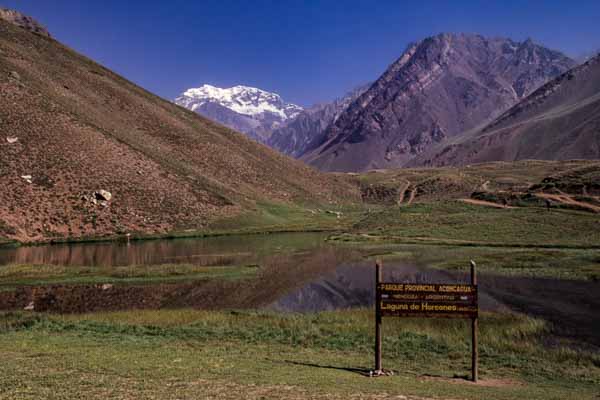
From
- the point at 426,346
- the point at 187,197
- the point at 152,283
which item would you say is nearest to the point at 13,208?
the point at 187,197

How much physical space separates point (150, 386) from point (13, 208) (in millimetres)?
84478

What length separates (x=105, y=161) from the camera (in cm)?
11062

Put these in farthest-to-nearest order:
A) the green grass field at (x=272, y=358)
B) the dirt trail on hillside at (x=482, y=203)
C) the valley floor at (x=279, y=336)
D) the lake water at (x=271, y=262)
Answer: the dirt trail on hillside at (x=482, y=203), the lake water at (x=271, y=262), the valley floor at (x=279, y=336), the green grass field at (x=272, y=358)

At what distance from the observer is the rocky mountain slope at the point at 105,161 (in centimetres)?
9381

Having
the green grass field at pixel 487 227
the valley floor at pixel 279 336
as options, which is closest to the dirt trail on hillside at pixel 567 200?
the green grass field at pixel 487 227

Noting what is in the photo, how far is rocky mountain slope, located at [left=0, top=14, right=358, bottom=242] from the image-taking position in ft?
308

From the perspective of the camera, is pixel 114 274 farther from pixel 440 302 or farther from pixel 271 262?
pixel 440 302

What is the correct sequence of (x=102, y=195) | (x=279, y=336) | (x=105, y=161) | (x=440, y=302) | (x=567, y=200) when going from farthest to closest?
(x=105, y=161) < (x=102, y=195) < (x=567, y=200) < (x=279, y=336) < (x=440, y=302)

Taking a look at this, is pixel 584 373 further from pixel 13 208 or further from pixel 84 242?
pixel 13 208

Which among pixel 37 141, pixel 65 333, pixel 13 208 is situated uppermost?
pixel 37 141

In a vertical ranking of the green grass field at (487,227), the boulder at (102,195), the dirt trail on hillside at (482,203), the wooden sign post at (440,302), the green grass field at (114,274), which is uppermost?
the dirt trail on hillside at (482,203)

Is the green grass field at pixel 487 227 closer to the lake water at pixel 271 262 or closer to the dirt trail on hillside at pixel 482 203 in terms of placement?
the dirt trail on hillside at pixel 482 203

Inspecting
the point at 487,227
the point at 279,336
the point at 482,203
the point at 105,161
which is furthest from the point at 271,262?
the point at 105,161

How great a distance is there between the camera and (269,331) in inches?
1071
